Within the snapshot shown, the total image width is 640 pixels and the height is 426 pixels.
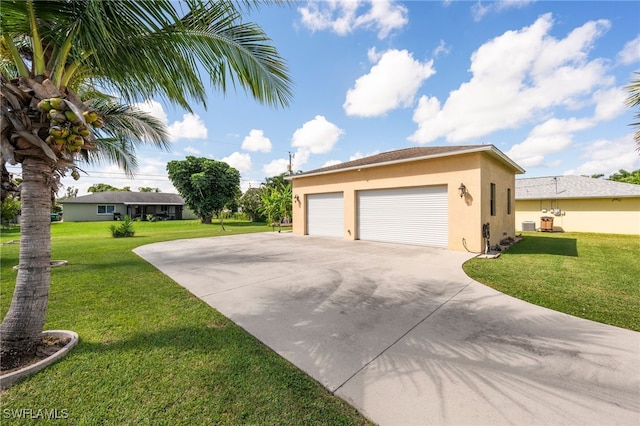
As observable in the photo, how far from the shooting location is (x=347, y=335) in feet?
10.3

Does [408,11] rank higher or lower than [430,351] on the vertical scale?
higher

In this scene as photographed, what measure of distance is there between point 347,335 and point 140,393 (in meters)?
2.15

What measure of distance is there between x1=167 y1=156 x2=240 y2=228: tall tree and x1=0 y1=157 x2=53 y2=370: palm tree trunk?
24602 millimetres

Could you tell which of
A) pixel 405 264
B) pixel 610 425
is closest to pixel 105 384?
pixel 610 425

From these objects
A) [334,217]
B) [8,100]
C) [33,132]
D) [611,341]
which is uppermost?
[8,100]

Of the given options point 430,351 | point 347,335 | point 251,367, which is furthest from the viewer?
point 347,335

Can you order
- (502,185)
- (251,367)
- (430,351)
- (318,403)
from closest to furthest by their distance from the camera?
(318,403), (251,367), (430,351), (502,185)

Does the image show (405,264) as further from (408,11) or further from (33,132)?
(408,11)

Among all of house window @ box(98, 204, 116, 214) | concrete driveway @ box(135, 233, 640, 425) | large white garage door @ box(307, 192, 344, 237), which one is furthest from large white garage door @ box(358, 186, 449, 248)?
house window @ box(98, 204, 116, 214)

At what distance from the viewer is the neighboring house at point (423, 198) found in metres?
8.78

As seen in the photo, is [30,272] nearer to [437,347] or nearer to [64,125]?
[64,125]

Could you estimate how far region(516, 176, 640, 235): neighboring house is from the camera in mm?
14547

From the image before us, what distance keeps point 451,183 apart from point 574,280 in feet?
15.4

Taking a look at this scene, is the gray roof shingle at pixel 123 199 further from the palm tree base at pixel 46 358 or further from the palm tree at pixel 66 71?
the palm tree base at pixel 46 358
